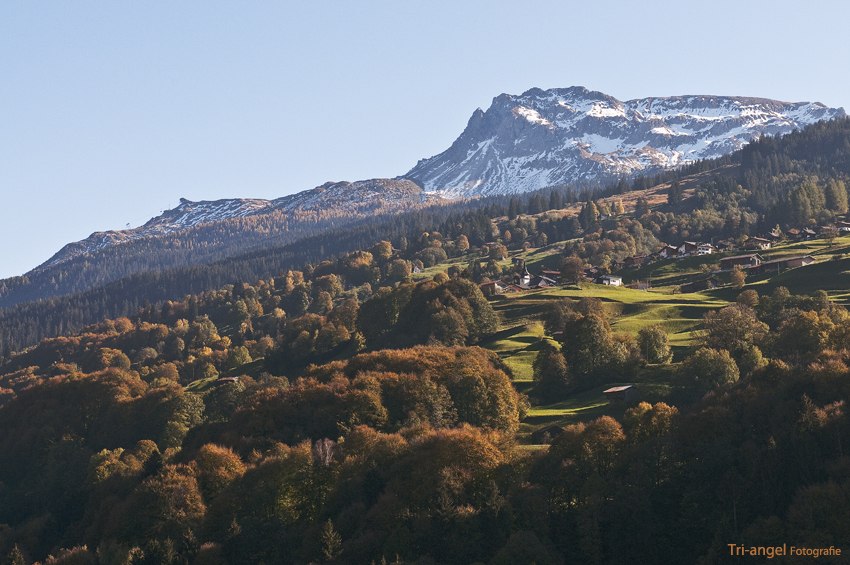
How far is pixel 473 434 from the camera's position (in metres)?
68.0

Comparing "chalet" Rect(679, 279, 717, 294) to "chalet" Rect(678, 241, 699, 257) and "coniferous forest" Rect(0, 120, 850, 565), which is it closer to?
"coniferous forest" Rect(0, 120, 850, 565)

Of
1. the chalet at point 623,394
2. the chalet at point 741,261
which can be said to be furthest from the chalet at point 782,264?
the chalet at point 623,394

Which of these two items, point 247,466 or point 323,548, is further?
point 247,466

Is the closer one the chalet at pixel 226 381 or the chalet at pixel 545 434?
the chalet at pixel 545 434

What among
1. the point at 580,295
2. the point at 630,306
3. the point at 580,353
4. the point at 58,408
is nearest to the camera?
the point at 580,353

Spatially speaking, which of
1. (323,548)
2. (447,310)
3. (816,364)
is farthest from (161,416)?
(816,364)

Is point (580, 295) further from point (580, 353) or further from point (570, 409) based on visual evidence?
point (570, 409)

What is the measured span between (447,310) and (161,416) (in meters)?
46.2

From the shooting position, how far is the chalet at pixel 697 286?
5822 inches

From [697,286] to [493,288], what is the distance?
138ft

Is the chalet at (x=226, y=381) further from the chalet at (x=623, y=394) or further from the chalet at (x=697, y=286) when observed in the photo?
the chalet at (x=697, y=286)

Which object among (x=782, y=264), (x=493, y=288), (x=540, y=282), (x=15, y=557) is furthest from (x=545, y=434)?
(x=540, y=282)

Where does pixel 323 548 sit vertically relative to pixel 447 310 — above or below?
below

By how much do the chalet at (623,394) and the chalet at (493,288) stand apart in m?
77.1
